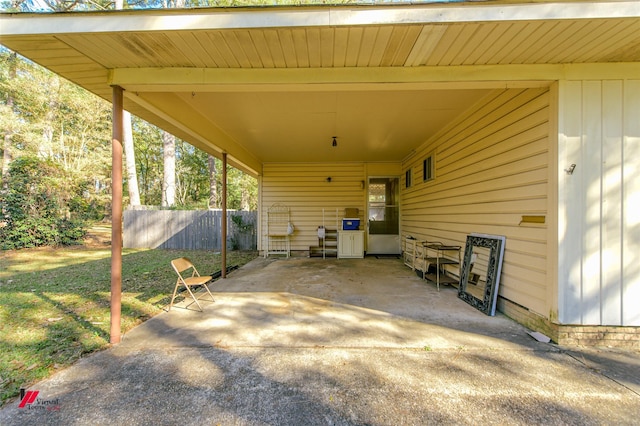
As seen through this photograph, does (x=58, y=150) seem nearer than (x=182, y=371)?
No

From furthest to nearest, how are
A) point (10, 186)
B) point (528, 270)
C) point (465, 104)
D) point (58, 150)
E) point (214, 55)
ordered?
point (58, 150) → point (10, 186) → point (465, 104) → point (528, 270) → point (214, 55)

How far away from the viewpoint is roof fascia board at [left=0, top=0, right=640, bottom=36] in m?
1.89

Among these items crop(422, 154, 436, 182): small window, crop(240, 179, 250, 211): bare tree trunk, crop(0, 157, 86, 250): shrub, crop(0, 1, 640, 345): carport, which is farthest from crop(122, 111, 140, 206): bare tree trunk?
crop(422, 154, 436, 182): small window

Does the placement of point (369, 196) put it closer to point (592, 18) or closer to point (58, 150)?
point (592, 18)

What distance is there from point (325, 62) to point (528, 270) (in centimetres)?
311

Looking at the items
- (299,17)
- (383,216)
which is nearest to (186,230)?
(383,216)

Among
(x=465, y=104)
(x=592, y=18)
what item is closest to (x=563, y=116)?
(x=592, y=18)

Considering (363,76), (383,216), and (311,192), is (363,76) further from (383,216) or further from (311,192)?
(383,216)

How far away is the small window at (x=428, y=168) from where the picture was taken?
5.36 m

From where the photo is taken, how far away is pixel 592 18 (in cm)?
188

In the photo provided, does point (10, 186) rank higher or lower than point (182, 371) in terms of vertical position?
higher

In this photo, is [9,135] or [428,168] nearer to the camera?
[428,168]

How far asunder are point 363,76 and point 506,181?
2239 mm

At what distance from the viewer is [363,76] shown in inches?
102
